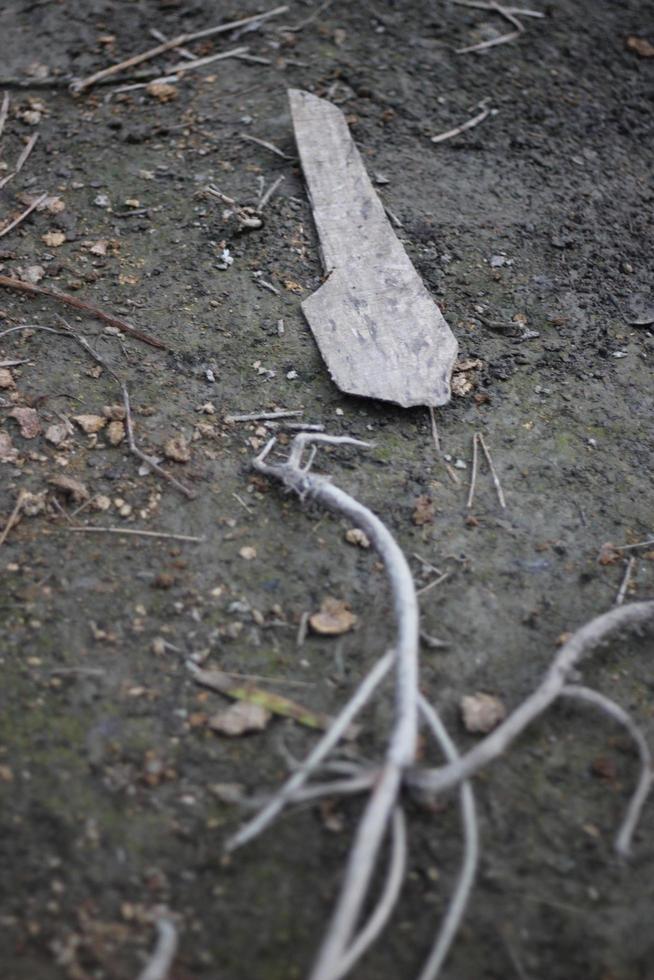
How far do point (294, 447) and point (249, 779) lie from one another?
2.79 feet

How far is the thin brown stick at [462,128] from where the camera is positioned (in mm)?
3258

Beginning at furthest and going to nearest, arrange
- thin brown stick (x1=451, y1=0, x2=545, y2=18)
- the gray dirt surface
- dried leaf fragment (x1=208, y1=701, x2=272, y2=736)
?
thin brown stick (x1=451, y1=0, x2=545, y2=18), dried leaf fragment (x1=208, y1=701, x2=272, y2=736), the gray dirt surface

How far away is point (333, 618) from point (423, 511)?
41 centimetres

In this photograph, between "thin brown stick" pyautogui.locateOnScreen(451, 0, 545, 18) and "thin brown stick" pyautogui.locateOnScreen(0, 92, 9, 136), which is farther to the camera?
"thin brown stick" pyautogui.locateOnScreen(451, 0, 545, 18)

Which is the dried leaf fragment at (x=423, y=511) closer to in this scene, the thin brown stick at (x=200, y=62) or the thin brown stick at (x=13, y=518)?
the thin brown stick at (x=13, y=518)

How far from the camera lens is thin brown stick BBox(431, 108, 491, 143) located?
10.7ft

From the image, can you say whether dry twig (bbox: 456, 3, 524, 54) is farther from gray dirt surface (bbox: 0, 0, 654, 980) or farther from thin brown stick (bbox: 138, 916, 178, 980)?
thin brown stick (bbox: 138, 916, 178, 980)

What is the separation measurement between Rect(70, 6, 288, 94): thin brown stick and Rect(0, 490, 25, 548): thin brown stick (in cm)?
184

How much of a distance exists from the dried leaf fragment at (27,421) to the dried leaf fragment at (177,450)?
343mm

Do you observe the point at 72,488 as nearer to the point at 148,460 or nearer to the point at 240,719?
the point at 148,460

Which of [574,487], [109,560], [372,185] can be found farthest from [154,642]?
[372,185]

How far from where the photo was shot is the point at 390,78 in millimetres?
3418

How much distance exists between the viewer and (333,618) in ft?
6.88

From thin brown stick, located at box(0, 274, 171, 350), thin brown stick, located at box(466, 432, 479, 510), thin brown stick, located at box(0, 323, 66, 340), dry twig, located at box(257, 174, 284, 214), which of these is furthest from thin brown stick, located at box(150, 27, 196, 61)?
thin brown stick, located at box(466, 432, 479, 510)
